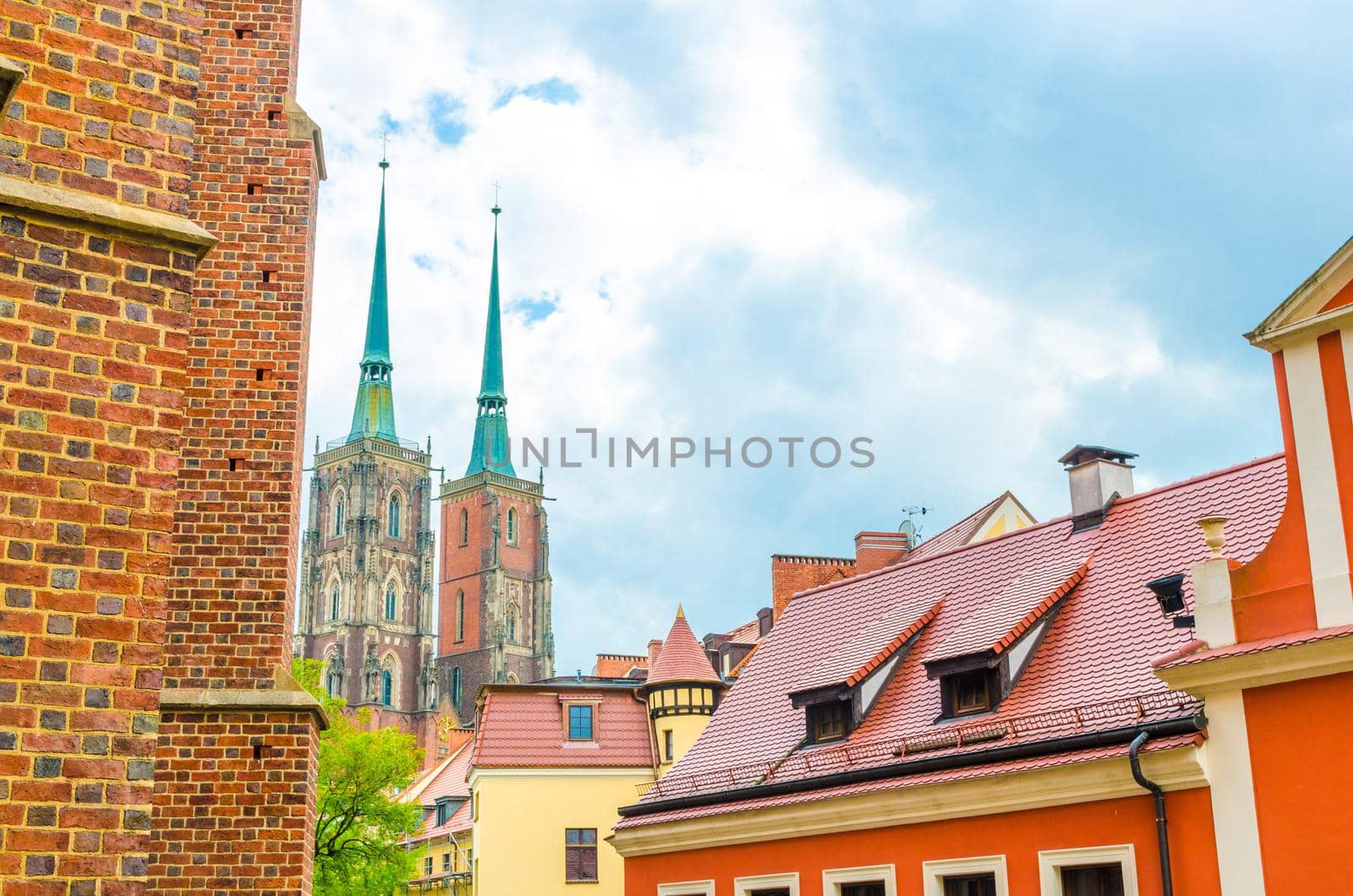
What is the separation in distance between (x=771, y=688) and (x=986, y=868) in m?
6.23

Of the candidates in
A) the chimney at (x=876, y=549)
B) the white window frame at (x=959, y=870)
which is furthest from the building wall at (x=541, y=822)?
the white window frame at (x=959, y=870)

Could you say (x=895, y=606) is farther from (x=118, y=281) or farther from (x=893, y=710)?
(x=118, y=281)

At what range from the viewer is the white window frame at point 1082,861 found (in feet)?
46.1

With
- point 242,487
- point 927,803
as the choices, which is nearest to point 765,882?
point 927,803

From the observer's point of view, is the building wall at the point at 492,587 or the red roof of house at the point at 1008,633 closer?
the red roof of house at the point at 1008,633

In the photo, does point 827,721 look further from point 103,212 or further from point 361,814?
point 361,814

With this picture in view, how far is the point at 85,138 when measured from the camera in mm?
6148

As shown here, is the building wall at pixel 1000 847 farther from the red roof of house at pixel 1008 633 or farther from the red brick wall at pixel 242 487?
the red brick wall at pixel 242 487

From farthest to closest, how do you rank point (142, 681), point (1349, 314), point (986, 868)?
point (986, 868) < point (1349, 314) < point (142, 681)

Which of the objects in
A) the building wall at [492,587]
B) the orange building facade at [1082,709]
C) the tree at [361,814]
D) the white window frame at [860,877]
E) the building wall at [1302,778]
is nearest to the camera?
the building wall at [1302,778]

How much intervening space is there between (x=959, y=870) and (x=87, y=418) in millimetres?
12262

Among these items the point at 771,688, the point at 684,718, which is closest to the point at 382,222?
the point at 684,718

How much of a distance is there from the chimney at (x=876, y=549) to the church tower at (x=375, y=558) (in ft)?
254

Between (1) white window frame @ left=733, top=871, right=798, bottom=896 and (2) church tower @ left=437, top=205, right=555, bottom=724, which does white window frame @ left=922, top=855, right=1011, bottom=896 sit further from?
(2) church tower @ left=437, top=205, right=555, bottom=724
